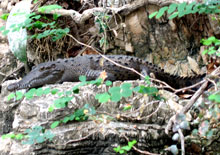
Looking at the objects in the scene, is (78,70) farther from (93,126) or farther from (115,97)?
(115,97)

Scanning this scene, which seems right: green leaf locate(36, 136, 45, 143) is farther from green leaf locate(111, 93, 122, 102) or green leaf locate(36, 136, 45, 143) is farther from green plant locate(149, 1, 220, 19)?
green plant locate(149, 1, 220, 19)

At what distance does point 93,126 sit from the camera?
9.36 ft

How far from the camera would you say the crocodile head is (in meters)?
3.62

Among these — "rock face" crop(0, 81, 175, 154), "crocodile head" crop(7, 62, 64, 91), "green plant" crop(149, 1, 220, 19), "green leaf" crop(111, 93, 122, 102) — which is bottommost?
"rock face" crop(0, 81, 175, 154)

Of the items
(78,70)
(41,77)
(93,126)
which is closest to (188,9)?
(93,126)

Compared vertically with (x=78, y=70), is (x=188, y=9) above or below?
above

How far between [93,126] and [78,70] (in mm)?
1144

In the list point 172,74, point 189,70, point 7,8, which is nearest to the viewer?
point 172,74

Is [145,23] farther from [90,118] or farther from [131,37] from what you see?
[90,118]

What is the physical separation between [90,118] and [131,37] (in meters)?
2.17

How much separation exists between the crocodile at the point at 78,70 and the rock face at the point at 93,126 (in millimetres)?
576

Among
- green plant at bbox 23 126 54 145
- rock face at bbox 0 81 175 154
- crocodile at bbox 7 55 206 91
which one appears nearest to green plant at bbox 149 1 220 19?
rock face at bbox 0 81 175 154

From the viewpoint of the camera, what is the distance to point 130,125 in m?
2.94

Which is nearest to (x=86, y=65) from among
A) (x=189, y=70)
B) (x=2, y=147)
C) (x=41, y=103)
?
→ (x=41, y=103)
